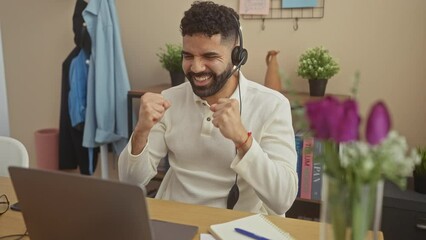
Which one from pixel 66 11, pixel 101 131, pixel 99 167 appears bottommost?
pixel 99 167

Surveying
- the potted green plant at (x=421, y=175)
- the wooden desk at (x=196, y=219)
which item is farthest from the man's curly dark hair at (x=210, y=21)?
the potted green plant at (x=421, y=175)

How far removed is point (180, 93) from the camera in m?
1.53

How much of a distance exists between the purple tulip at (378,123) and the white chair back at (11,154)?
4.27ft

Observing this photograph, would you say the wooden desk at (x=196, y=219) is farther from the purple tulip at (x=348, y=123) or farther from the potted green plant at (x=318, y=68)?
the potted green plant at (x=318, y=68)

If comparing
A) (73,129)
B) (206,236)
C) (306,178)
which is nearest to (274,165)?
(206,236)

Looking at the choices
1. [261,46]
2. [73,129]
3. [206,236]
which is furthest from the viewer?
[73,129]

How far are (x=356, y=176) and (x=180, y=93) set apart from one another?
1.06 metres

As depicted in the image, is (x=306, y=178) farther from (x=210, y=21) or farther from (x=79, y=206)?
(x=79, y=206)

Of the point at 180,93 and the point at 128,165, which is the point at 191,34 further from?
the point at 128,165

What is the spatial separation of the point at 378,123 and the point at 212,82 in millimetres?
913

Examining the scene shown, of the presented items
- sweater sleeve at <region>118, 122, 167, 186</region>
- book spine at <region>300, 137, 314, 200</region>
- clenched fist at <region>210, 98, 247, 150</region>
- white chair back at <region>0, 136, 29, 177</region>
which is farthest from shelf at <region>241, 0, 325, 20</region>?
white chair back at <region>0, 136, 29, 177</region>

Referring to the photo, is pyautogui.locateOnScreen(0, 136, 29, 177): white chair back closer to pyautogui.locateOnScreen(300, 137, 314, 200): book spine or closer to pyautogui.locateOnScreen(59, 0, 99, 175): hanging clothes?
pyautogui.locateOnScreen(59, 0, 99, 175): hanging clothes

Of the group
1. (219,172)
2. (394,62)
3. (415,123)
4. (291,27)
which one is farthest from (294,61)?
(219,172)

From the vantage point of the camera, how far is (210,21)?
135 centimetres
